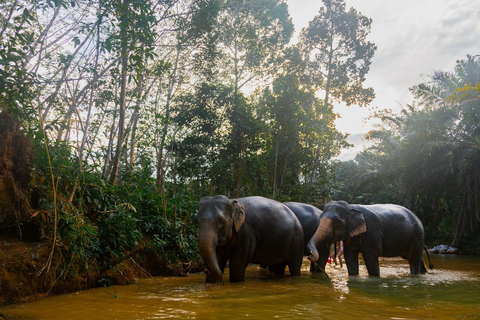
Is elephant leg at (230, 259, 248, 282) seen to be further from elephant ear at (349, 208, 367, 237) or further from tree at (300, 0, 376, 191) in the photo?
tree at (300, 0, 376, 191)

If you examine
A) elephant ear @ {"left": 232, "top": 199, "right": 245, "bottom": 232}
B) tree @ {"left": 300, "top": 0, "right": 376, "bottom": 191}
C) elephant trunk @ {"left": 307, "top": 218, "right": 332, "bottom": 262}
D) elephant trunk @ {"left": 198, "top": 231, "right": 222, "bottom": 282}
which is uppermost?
tree @ {"left": 300, "top": 0, "right": 376, "bottom": 191}

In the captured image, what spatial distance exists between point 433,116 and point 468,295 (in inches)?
654

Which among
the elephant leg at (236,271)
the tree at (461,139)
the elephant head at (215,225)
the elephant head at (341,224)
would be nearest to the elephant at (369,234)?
the elephant head at (341,224)

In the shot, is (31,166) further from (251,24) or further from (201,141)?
(251,24)

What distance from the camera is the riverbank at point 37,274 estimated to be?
4.89 metres

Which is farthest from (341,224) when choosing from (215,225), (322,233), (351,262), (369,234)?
(215,225)

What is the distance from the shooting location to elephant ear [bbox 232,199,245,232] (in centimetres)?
684

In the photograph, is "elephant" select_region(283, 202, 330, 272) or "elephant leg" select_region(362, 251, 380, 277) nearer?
"elephant leg" select_region(362, 251, 380, 277)

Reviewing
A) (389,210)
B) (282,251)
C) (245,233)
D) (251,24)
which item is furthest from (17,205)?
(251,24)

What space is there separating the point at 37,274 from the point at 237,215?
10.9 feet

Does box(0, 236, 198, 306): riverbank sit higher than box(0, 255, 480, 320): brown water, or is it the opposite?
box(0, 236, 198, 306): riverbank

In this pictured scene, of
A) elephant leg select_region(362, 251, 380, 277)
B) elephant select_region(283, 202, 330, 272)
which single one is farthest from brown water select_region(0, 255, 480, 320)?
elephant select_region(283, 202, 330, 272)

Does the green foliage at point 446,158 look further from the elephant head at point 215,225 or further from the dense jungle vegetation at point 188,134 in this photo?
the elephant head at point 215,225

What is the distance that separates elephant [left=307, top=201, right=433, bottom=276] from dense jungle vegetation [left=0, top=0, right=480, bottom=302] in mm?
3260
